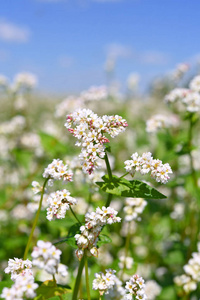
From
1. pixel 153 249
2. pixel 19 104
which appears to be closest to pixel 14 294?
pixel 153 249

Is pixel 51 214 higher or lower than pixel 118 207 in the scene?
lower

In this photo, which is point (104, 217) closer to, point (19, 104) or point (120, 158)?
point (19, 104)

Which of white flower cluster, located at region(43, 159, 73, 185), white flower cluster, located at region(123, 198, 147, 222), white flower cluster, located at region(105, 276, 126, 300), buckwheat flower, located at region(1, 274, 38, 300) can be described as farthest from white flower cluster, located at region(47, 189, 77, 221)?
white flower cluster, located at region(123, 198, 147, 222)

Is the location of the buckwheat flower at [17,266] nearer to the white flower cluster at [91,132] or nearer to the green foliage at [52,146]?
the white flower cluster at [91,132]

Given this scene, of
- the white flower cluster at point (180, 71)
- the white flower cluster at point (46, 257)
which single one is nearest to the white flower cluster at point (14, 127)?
the white flower cluster at point (180, 71)

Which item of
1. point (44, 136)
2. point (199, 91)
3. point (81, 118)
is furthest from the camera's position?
point (44, 136)
